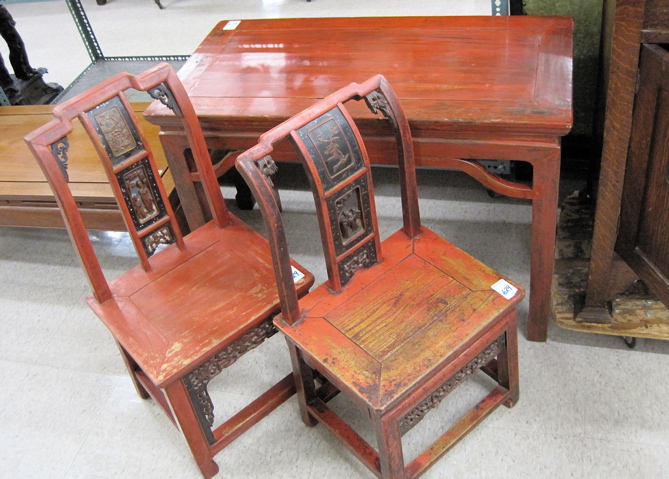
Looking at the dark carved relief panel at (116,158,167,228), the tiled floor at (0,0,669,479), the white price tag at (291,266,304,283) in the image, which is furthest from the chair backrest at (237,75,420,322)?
the tiled floor at (0,0,669,479)

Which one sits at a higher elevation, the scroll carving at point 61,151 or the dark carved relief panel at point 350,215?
the scroll carving at point 61,151

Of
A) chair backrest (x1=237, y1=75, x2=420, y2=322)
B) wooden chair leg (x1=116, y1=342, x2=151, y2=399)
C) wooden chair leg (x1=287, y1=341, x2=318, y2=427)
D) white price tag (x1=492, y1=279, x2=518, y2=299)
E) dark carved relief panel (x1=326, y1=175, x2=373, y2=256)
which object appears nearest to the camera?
chair backrest (x1=237, y1=75, x2=420, y2=322)

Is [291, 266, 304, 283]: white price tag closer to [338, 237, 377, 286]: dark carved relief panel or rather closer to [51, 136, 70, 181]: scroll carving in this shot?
[338, 237, 377, 286]: dark carved relief panel

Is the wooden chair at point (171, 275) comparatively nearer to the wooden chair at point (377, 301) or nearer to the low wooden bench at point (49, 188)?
the wooden chair at point (377, 301)

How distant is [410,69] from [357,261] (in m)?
0.58

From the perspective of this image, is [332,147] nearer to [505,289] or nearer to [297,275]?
[297,275]

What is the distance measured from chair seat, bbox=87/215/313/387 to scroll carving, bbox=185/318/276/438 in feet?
0.10

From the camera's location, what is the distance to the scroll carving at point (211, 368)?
165cm

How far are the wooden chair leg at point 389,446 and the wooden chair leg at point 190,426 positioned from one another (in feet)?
1.47

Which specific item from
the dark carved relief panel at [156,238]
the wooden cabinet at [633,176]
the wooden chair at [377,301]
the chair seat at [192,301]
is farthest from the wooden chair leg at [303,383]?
the wooden cabinet at [633,176]

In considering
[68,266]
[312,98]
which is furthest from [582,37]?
[68,266]

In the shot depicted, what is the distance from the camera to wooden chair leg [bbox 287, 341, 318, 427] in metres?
1.73

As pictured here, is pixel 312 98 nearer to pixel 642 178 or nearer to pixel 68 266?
pixel 642 178

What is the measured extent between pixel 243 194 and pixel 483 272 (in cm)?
120
